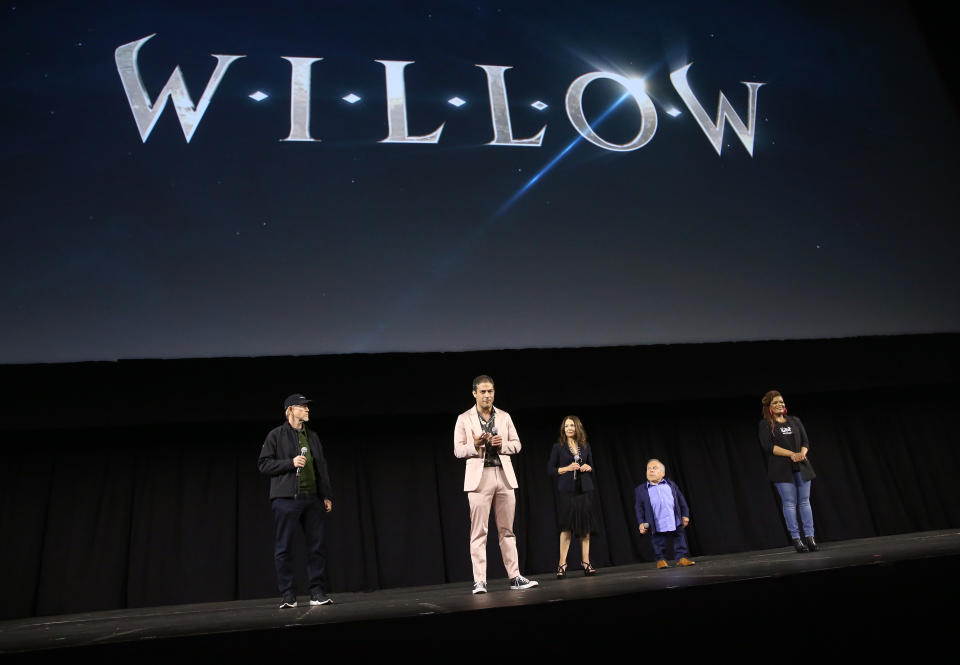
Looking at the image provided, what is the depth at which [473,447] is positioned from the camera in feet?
12.0

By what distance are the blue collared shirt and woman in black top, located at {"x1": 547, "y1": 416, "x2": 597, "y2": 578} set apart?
745 millimetres

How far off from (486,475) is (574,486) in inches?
67.6

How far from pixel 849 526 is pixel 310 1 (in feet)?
23.5

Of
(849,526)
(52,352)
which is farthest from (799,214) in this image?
(52,352)

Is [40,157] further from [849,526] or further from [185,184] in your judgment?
[849,526]

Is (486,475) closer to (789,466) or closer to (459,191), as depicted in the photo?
(459,191)

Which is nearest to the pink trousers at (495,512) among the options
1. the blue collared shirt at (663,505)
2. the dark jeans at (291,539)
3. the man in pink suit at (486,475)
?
the man in pink suit at (486,475)

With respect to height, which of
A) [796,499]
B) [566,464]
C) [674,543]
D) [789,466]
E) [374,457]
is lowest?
[674,543]

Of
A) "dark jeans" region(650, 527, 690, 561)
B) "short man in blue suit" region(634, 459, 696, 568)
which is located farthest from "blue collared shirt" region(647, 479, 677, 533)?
"dark jeans" region(650, 527, 690, 561)

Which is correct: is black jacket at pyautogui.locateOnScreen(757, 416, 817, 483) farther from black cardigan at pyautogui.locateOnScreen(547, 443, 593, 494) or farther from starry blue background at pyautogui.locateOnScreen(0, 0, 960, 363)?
black cardigan at pyautogui.locateOnScreen(547, 443, 593, 494)

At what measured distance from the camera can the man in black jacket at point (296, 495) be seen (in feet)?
12.7

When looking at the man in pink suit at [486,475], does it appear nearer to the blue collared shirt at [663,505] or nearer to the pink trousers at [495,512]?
the pink trousers at [495,512]

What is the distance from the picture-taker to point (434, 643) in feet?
4.42

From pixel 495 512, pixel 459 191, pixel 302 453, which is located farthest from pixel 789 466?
pixel 302 453
